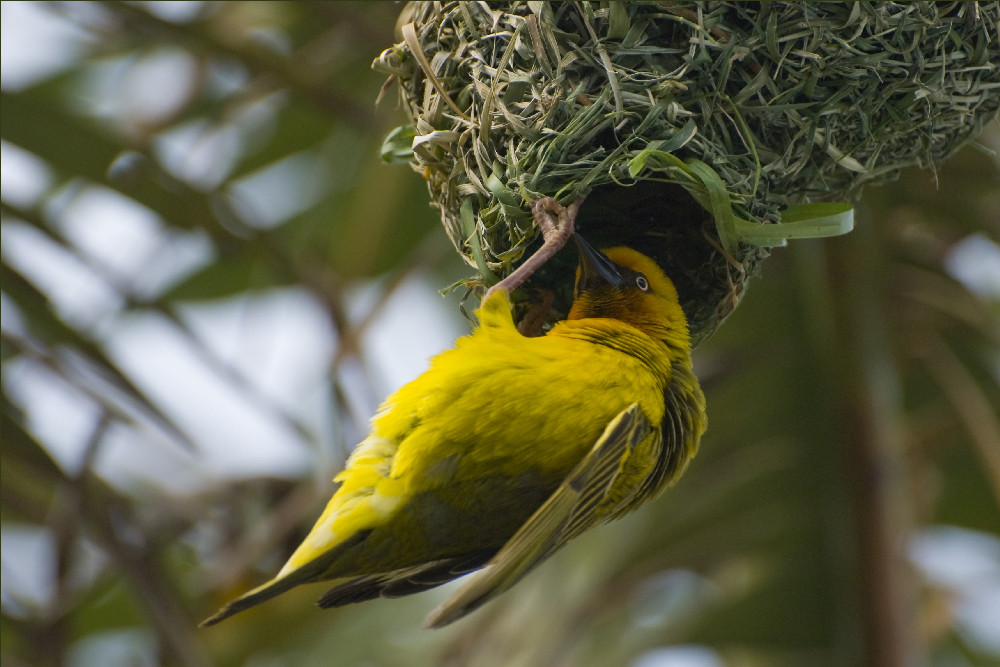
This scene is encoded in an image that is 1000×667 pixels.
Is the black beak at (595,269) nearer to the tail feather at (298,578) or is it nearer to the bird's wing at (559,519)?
the bird's wing at (559,519)

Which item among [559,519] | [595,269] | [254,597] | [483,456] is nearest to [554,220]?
[595,269]

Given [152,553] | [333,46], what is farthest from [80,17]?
[152,553]

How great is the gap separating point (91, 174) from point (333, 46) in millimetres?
1686

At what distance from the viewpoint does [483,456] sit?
222 cm

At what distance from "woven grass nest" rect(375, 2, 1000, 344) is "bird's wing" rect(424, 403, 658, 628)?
429mm

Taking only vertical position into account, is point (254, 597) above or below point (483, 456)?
below

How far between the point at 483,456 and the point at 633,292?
531mm

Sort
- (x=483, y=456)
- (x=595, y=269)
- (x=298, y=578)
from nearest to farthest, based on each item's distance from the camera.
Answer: (x=298, y=578), (x=483, y=456), (x=595, y=269)

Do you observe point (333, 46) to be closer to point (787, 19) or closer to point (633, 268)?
point (633, 268)

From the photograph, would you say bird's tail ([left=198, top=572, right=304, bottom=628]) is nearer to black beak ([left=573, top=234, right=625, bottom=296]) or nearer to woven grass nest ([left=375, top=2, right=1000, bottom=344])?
woven grass nest ([left=375, top=2, right=1000, bottom=344])

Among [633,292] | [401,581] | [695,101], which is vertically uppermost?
[695,101]

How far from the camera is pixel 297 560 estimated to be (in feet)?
7.17

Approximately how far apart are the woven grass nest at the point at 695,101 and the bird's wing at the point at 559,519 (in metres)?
0.43

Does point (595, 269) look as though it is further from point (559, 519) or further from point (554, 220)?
point (559, 519)
